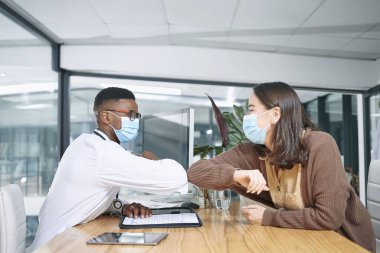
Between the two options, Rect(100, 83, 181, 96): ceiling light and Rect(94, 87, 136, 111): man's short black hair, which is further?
Rect(100, 83, 181, 96): ceiling light

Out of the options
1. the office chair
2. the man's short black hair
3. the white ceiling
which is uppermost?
the white ceiling

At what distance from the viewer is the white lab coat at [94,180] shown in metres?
1.30

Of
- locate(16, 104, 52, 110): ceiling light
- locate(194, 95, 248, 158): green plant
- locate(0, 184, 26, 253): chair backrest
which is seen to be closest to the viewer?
locate(0, 184, 26, 253): chair backrest

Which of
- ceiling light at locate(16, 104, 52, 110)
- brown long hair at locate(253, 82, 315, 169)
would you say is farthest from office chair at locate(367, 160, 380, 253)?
ceiling light at locate(16, 104, 52, 110)

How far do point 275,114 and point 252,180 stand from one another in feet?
1.19

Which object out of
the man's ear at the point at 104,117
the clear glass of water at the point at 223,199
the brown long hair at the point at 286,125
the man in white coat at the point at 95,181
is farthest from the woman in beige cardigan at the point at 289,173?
the man's ear at the point at 104,117

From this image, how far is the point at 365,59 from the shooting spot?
14.5 feet

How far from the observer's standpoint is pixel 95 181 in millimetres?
1372

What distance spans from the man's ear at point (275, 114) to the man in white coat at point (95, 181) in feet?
1.58

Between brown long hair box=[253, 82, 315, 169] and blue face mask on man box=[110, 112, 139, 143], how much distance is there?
67 cm

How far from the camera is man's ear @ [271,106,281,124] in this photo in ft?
4.90

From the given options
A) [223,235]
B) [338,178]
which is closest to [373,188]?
[338,178]

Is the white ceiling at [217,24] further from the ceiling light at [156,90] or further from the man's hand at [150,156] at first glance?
the man's hand at [150,156]

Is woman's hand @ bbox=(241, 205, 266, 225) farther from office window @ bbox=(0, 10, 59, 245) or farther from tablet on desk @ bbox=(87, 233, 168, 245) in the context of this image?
office window @ bbox=(0, 10, 59, 245)
